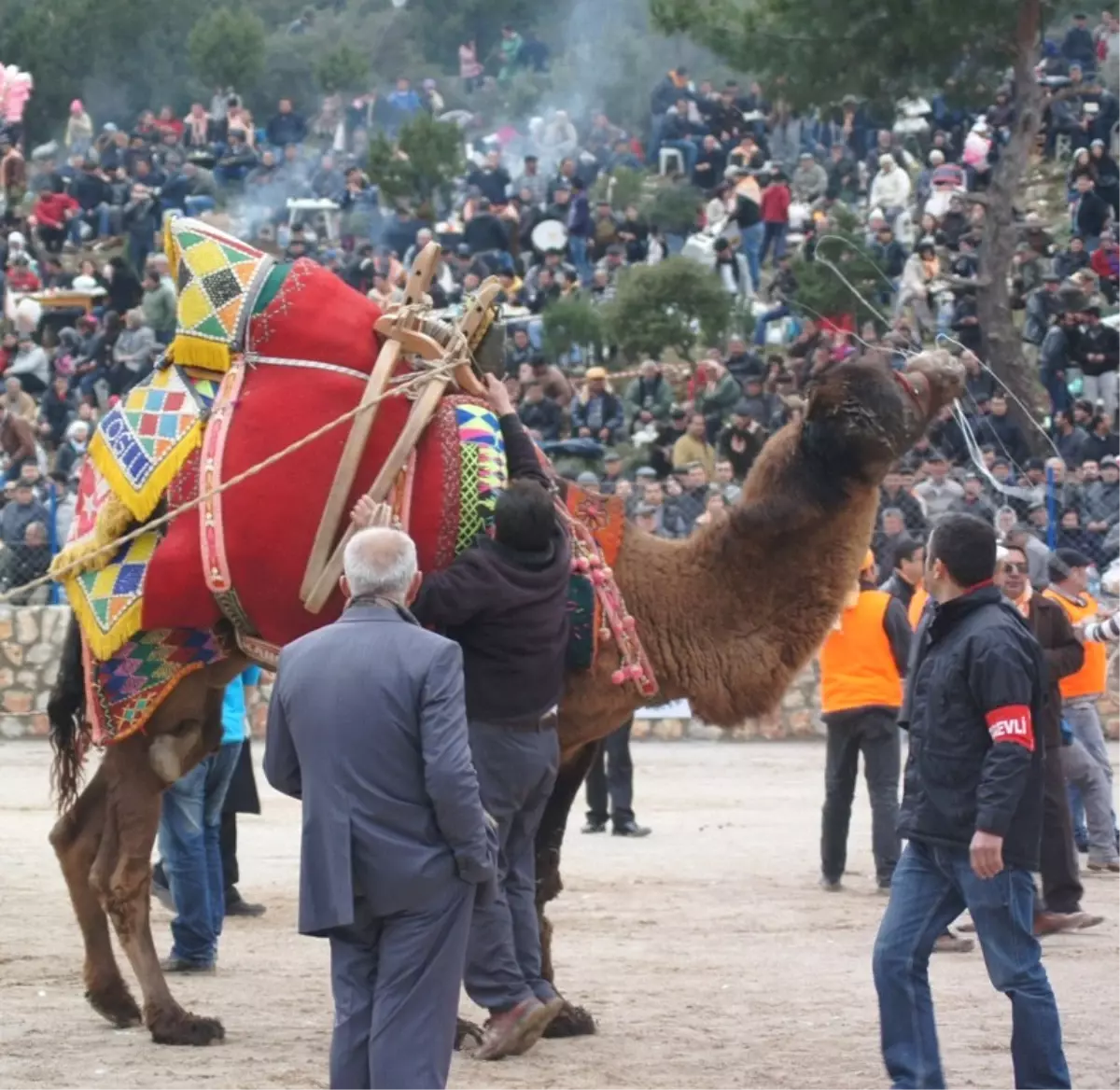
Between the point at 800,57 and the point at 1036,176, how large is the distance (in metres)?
5.98

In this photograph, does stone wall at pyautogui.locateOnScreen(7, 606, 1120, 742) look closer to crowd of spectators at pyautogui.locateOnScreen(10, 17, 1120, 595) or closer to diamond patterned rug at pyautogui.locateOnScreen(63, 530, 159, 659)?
crowd of spectators at pyautogui.locateOnScreen(10, 17, 1120, 595)

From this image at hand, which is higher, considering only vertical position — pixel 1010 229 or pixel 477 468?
pixel 1010 229

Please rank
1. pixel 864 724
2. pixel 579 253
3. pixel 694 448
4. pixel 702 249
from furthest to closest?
pixel 579 253, pixel 702 249, pixel 694 448, pixel 864 724

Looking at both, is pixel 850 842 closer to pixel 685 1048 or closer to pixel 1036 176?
pixel 685 1048

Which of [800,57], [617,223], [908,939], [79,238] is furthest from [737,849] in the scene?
[79,238]

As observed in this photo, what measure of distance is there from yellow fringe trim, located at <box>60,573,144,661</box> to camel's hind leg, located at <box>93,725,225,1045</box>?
1.24 feet

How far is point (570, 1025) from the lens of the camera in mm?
7727

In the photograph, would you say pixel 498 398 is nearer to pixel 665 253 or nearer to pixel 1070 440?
pixel 1070 440

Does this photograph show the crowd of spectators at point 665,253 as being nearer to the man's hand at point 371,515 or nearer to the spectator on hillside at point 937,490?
the spectator on hillside at point 937,490

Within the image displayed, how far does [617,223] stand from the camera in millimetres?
30531

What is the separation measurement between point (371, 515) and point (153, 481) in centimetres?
118

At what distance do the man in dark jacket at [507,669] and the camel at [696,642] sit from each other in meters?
0.45

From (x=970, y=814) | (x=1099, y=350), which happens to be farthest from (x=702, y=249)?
(x=970, y=814)

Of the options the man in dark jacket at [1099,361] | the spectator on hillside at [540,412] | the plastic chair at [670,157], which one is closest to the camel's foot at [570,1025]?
the spectator on hillside at [540,412]
